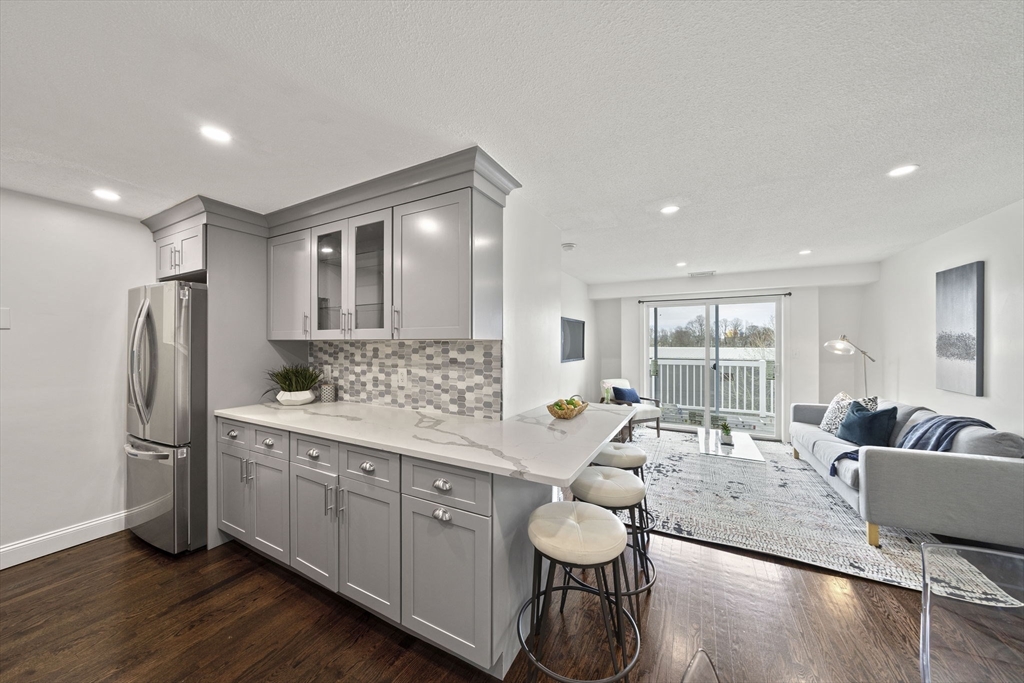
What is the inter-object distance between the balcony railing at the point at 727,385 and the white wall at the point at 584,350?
1.03 m

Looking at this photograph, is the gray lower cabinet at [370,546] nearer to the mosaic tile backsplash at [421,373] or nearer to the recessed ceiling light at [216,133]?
the mosaic tile backsplash at [421,373]

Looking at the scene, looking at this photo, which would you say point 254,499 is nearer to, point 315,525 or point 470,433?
point 315,525

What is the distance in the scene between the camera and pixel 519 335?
2.47 m

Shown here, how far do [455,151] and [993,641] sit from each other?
2474 mm

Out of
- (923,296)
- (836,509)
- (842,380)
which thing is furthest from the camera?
(842,380)

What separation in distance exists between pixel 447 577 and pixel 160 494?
2.21m

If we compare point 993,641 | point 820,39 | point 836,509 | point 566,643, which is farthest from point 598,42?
point 836,509

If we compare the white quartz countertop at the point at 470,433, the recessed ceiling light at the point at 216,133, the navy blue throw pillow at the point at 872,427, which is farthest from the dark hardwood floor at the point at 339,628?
the recessed ceiling light at the point at 216,133

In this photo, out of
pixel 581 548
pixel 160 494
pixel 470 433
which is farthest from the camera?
pixel 160 494

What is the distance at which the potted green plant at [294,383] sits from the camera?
109 inches

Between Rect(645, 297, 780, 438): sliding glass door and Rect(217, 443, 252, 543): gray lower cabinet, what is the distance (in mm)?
5383

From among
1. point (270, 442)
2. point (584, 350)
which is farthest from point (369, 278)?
point (584, 350)

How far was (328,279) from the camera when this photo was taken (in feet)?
8.36

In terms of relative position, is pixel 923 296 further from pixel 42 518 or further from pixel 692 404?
pixel 42 518
